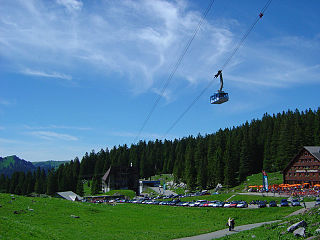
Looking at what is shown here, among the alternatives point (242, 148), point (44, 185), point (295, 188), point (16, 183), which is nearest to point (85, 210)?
point (295, 188)

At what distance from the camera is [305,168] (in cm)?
8400

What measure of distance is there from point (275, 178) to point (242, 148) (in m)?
17.6

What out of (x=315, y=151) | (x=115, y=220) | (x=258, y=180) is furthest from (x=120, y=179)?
(x=115, y=220)

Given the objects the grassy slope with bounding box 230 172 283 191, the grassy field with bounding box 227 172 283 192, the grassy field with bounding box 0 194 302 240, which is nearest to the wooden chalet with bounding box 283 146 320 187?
the grassy field with bounding box 227 172 283 192

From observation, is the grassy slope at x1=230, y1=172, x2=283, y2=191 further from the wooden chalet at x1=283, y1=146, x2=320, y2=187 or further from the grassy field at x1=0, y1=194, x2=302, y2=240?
the grassy field at x1=0, y1=194, x2=302, y2=240

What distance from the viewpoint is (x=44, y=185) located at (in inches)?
5866

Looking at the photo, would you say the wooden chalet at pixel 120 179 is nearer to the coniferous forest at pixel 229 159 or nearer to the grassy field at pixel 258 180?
the coniferous forest at pixel 229 159

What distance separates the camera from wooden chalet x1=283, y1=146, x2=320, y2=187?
81244mm

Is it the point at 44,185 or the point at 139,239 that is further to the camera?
the point at 44,185

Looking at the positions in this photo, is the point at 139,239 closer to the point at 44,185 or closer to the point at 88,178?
the point at 44,185

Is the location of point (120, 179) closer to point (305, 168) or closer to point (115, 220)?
point (305, 168)

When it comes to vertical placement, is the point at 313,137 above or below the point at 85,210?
above

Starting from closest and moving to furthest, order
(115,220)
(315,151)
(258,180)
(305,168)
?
(115,220) → (305,168) → (315,151) → (258,180)

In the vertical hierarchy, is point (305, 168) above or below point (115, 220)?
above
